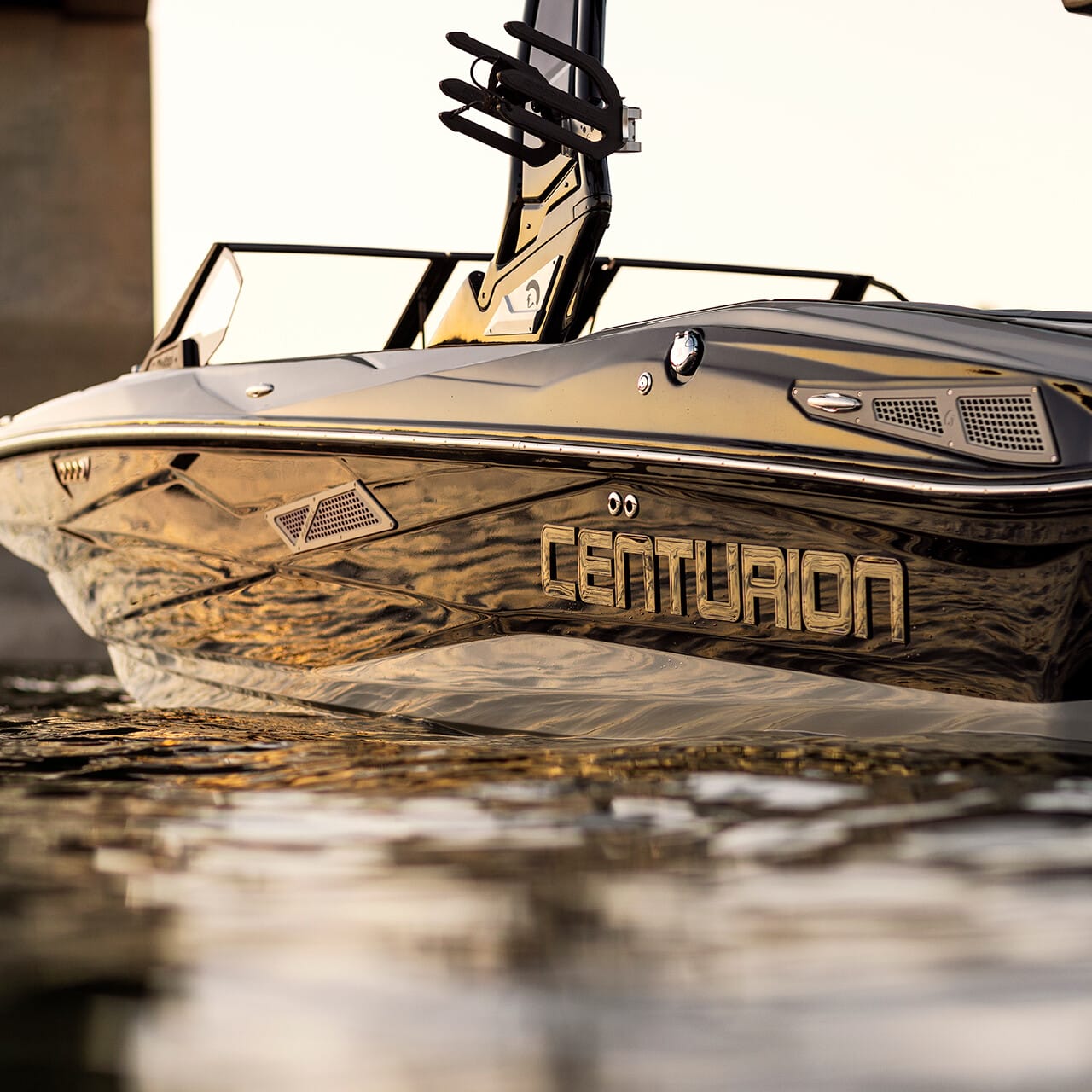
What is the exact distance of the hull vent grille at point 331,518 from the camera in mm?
3062

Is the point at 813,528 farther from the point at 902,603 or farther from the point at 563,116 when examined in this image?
the point at 563,116

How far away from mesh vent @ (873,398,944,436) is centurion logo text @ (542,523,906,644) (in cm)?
22

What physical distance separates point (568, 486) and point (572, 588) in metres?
0.19

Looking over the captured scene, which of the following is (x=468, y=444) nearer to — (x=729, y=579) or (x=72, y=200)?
(x=729, y=579)

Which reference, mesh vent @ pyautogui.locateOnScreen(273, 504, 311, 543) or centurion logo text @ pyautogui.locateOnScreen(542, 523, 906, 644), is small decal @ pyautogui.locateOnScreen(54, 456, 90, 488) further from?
centurion logo text @ pyautogui.locateOnScreen(542, 523, 906, 644)

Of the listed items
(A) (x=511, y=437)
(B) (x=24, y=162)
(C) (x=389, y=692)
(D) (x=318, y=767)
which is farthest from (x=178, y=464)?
(B) (x=24, y=162)

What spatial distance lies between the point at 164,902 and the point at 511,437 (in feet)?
4.71

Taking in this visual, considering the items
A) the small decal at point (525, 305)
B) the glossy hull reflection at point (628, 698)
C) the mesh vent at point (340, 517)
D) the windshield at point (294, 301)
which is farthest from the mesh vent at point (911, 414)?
the windshield at point (294, 301)

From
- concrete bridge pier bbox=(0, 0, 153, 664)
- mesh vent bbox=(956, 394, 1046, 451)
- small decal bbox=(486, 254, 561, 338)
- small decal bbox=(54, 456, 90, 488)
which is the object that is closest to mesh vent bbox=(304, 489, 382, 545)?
small decal bbox=(486, 254, 561, 338)

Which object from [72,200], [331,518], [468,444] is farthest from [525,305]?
[72,200]

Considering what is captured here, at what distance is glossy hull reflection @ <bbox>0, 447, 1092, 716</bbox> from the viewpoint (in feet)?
7.56

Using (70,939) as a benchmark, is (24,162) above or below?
above

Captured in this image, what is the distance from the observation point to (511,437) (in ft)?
9.05

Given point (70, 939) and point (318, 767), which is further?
point (318, 767)
